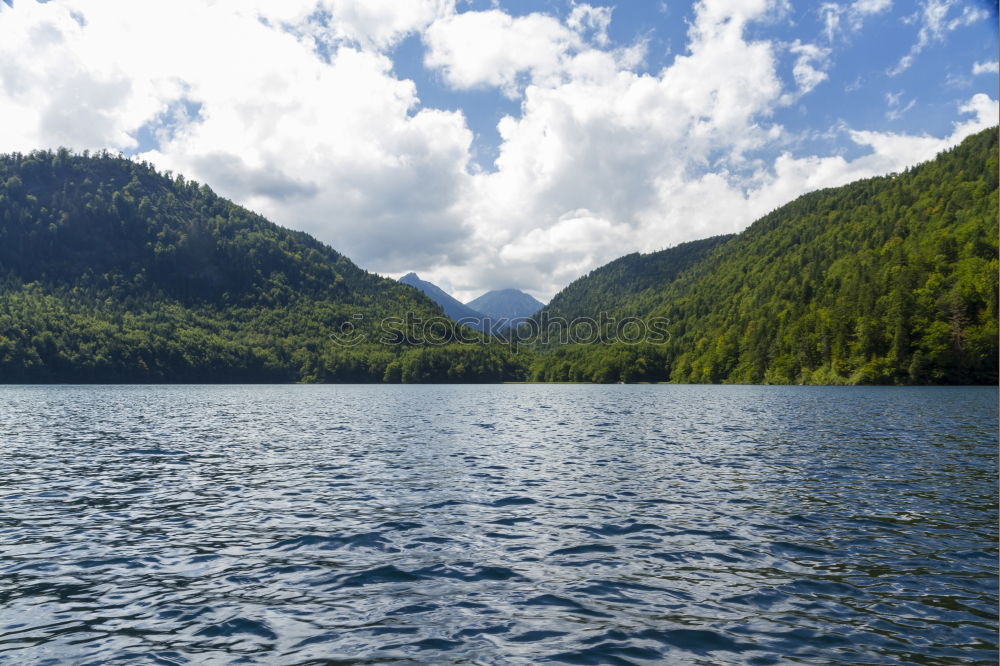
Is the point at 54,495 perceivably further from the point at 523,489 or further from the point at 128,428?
the point at 128,428

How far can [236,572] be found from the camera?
16.1 m

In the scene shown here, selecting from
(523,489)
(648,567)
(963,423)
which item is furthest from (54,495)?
(963,423)

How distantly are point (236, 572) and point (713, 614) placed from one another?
12.1 metres

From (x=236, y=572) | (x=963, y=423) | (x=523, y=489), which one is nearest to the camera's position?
(x=236, y=572)

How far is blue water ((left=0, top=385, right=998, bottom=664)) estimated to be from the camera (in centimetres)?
1166

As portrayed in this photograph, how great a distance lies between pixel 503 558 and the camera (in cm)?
1744

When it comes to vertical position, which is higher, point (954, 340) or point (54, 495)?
point (954, 340)

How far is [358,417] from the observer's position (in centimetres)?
7594

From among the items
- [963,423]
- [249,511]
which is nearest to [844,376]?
[963,423]

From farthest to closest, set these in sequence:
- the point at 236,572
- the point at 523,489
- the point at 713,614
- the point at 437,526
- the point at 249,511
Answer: the point at 523,489, the point at 249,511, the point at 437,526, the point at 236,572, the point at 713,614

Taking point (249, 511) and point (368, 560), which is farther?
point (249, 511)

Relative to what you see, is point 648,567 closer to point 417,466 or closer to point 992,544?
point 992,544

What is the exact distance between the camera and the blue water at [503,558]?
38.3 ft

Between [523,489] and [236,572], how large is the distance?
14.5 m
